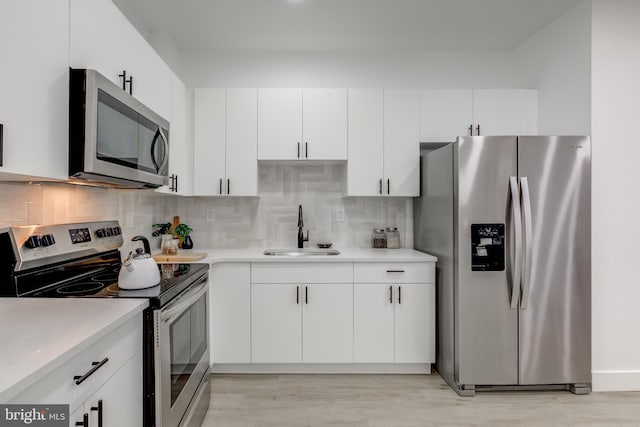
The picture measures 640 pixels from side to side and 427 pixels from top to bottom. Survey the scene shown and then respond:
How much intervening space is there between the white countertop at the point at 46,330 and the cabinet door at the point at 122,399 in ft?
0.62

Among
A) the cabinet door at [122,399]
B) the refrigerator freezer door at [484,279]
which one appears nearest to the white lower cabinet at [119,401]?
the cabinet door at [122,399]

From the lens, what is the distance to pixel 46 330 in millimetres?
1099

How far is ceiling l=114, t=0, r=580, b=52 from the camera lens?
8.94 ft

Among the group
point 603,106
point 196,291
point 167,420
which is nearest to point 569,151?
point 603,106

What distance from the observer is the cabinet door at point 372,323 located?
2.88 m

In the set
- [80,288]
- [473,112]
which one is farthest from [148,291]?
[473,112]

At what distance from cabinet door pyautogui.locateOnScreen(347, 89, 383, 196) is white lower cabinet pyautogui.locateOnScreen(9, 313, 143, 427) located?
7.01 feet

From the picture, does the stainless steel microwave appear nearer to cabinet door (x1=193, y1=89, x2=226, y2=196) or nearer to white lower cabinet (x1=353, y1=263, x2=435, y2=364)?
cabinet door (x1=193, y1=89, x2=226, y2=196)

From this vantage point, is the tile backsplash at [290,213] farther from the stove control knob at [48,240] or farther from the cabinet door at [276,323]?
the stove control knob at [48,240]

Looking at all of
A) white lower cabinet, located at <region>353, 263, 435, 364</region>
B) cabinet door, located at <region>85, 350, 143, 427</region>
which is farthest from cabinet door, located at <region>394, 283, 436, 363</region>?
cabinet door, located at <region>85, 350, 143, 427</region>

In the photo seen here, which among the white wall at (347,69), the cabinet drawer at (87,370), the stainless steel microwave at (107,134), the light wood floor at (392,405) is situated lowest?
the light wood floor at (392,405)

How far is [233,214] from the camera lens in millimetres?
3504

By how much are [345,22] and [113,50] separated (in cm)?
178

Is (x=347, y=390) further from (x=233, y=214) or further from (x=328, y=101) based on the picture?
(x=328, y=101)
